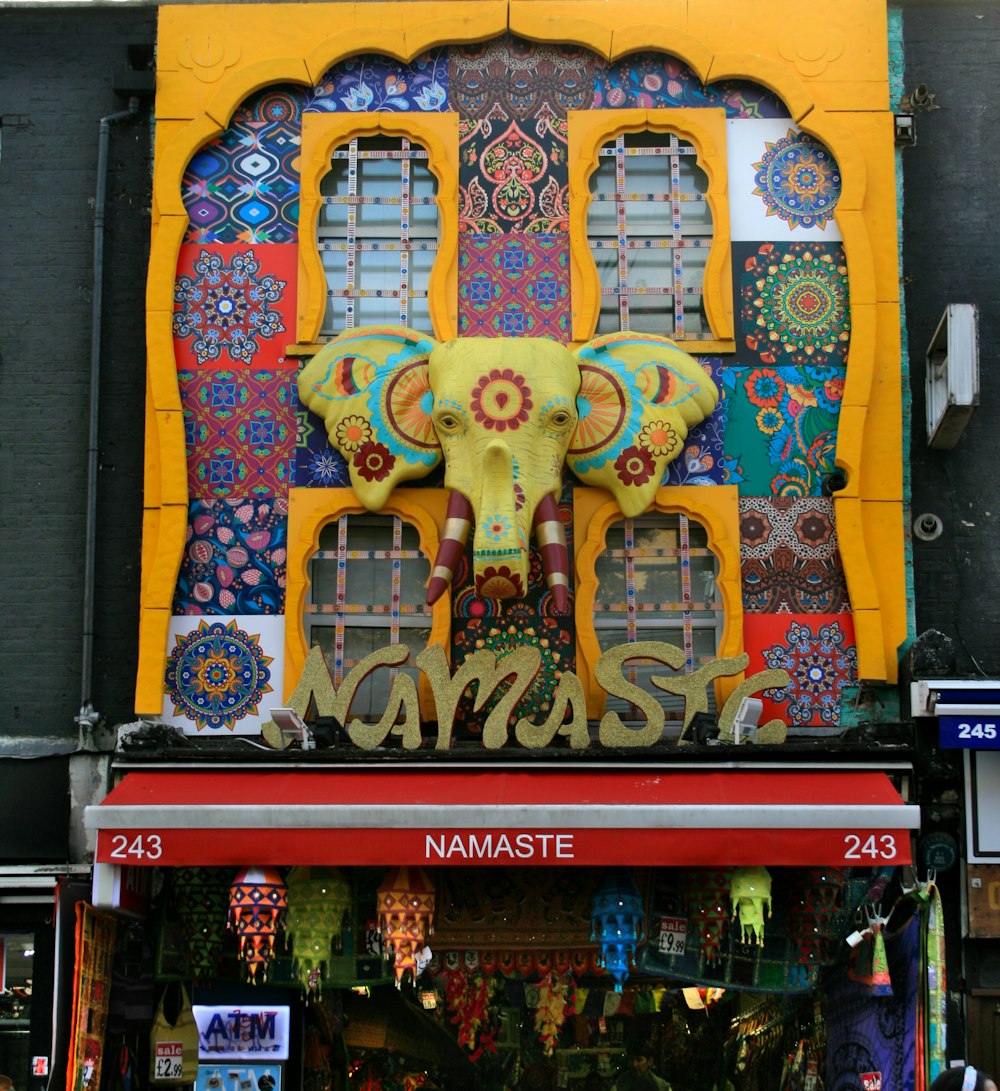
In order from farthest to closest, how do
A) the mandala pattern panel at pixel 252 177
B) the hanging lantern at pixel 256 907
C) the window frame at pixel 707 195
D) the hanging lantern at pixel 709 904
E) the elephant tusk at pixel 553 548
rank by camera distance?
the mandala pattern panel at pixel 252 177
the window frame at pixel 707 195
the elephant tusk at pixel 553 548
the hanging lantern at pixel 709 904
the hanging lantern at pixel 256 907

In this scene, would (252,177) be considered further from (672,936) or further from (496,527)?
(672,936)

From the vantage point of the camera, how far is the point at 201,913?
14391mm

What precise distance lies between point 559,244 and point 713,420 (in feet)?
6.77

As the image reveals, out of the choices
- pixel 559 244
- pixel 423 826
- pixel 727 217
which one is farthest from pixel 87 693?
pixel 727 217

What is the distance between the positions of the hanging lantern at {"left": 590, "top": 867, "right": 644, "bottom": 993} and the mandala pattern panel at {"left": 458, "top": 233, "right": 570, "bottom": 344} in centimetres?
473

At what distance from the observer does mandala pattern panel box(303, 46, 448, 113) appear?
16.2 metres

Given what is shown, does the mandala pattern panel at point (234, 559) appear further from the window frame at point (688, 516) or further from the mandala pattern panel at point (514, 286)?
the window frame at point (688, 516)

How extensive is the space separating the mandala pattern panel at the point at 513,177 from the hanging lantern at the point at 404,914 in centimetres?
570

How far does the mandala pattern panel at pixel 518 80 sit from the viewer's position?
16.1 metres

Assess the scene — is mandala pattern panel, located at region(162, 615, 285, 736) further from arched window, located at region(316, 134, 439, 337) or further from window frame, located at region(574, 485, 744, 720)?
arched window, located at region(316, 134, 439, 337)

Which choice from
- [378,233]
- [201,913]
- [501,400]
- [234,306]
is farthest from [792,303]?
[201,913]

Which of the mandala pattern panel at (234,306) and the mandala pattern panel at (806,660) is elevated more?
the mandala pattern panel at (234,306)

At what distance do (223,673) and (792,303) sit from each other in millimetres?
5789

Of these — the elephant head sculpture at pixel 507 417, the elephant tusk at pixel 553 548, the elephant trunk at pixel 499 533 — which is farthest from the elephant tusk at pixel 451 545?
the elephant tusk at pixel 553 548
